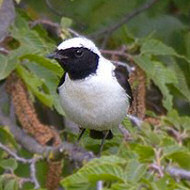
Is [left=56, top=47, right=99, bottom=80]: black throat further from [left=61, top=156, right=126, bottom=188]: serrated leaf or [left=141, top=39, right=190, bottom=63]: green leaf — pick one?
[left=141, top=39, right=190, bottom=63]: green leaf

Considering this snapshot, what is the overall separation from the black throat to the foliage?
0.22 metres

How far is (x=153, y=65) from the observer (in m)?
4.36

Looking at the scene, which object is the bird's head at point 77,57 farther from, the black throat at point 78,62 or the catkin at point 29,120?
the catkin at point 29,120

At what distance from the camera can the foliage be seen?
134 inches

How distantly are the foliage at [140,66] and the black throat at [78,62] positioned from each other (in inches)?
8.6

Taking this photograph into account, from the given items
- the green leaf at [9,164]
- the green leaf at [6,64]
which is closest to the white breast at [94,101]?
the green leaf at [6,64]

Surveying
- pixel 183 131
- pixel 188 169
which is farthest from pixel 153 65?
pixel 188 169

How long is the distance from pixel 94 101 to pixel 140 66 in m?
1.47

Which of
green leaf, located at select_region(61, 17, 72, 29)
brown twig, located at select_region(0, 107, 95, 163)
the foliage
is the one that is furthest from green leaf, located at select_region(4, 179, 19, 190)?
green leaf, located at select_region(61, 17, 72, 29)

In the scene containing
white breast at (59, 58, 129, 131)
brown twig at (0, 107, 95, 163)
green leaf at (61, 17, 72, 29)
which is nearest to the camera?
white breast at (59, 58, 129, 131)

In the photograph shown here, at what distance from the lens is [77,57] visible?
2871 millimetres

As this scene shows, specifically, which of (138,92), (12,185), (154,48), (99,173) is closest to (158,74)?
(154,48)

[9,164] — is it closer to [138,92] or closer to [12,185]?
[12,185]

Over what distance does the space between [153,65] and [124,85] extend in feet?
4.63
